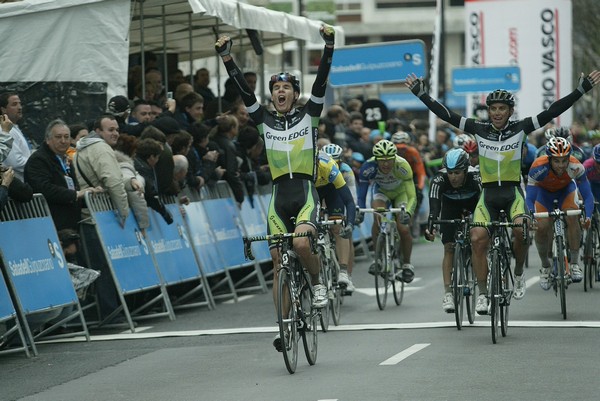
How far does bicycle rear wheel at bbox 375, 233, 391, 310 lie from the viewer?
16.2 m

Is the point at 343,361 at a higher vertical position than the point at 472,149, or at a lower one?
lower

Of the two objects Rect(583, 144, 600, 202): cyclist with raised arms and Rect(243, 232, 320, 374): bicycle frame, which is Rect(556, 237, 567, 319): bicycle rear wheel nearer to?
Rect(583, 144, 600, 202): cyclist with raised arms

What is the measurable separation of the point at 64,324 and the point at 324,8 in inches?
1077

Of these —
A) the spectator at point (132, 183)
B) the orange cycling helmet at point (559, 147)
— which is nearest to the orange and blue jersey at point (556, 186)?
the orange cycling helmet at point (559, 147)

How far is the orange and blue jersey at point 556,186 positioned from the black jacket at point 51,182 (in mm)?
4940

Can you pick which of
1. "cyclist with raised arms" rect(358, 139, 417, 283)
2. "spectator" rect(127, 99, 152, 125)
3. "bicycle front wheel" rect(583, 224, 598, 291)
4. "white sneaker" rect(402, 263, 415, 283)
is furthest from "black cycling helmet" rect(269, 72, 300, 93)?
"bicycle front wheel" rect(583, 224, 598, 291)

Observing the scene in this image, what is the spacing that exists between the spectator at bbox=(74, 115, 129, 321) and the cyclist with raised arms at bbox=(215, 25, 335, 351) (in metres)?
3.28

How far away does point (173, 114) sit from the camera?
17.9 m

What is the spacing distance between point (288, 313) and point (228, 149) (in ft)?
25.5

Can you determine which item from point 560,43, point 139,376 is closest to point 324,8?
point 560,43

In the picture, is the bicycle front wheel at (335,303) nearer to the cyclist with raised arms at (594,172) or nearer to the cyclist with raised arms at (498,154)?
the cyclist with raised arms at (498,154)

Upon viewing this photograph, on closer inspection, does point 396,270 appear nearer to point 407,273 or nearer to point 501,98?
point 407,273

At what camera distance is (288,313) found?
1109cm

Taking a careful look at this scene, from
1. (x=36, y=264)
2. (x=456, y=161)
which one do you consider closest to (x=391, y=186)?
(x=456, y=161)
